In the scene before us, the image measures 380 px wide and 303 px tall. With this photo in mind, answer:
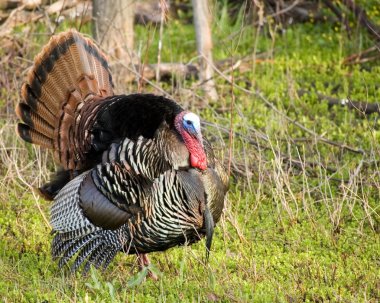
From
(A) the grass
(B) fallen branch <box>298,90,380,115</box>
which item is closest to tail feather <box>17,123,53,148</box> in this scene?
(A) the grass

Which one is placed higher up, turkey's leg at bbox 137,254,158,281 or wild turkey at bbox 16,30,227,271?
wild turkey at bbox 16,30,227,271

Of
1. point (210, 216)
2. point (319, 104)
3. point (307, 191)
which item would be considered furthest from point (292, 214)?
point (319, 104)

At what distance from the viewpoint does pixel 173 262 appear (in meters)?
5.84

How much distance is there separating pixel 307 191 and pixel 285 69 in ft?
11.1

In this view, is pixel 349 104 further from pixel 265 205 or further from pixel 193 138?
pixel 193 138

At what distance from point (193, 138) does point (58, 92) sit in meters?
1.24

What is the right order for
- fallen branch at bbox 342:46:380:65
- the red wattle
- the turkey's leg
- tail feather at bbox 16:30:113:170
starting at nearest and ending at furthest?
the red wattle, the turkey's leg, tail feather at bbox 16:30:113:170, fallen branch at bbox 342:46:380:65

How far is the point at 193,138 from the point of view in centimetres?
523

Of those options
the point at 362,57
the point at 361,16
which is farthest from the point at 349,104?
the point at 361,16

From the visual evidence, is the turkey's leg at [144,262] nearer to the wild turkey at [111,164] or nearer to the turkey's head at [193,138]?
the wild turkey at [111,164]

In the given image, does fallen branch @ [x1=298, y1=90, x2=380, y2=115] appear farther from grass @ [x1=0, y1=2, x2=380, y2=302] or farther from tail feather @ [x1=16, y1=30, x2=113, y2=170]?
tail feather @ [x1=16, y1=30, x2=113, y2=170]

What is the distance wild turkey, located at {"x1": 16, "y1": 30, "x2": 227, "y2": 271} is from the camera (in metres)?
5.20

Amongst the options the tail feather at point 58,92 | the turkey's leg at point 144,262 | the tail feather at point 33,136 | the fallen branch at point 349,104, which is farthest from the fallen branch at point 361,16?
the turkey's leg at point 144,262

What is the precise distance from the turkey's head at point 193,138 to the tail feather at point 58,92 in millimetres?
991
